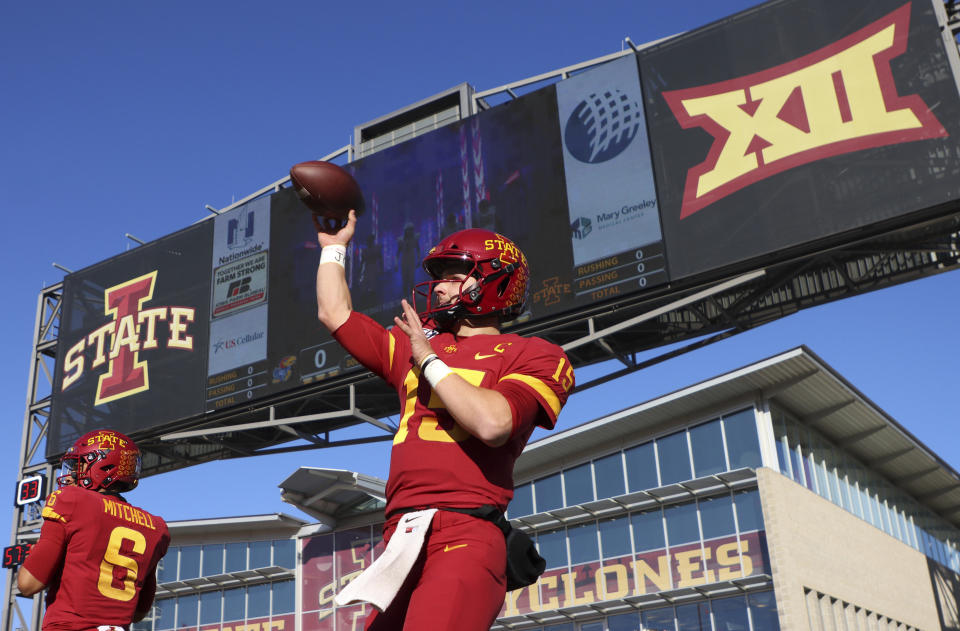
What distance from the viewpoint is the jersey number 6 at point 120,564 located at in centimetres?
545

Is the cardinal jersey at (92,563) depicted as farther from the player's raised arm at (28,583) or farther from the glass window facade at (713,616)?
the glass window facade at (713,616)

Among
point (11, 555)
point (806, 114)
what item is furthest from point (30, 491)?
point (806, 114)

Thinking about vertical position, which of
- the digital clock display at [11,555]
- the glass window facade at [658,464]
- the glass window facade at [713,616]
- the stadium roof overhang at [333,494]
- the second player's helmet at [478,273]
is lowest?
the second player's helmet at [478,273]

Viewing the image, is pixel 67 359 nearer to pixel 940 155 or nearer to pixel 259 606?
pixel 259 606

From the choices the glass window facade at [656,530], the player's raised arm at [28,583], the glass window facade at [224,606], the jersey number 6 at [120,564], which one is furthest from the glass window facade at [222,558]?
the player's raised arm at [28,583]

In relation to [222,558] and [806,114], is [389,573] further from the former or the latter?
[222,558]

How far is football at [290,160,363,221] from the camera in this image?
4.16 meters

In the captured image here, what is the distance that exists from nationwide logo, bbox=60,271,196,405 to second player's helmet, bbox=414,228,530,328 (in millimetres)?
17953

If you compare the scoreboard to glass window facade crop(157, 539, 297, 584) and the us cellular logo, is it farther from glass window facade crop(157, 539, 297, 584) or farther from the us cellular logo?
glass window facade crop(157, 539, 297, 584)

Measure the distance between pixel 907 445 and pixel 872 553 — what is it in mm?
3949

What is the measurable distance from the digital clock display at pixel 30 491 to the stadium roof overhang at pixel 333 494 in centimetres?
824

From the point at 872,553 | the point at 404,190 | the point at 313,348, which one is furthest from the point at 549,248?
the point at 872,553

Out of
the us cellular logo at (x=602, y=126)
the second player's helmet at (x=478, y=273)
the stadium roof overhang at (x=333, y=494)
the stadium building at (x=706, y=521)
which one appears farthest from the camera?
the stadium roof overhang at (x=333, y=494)

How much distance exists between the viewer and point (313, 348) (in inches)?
745
